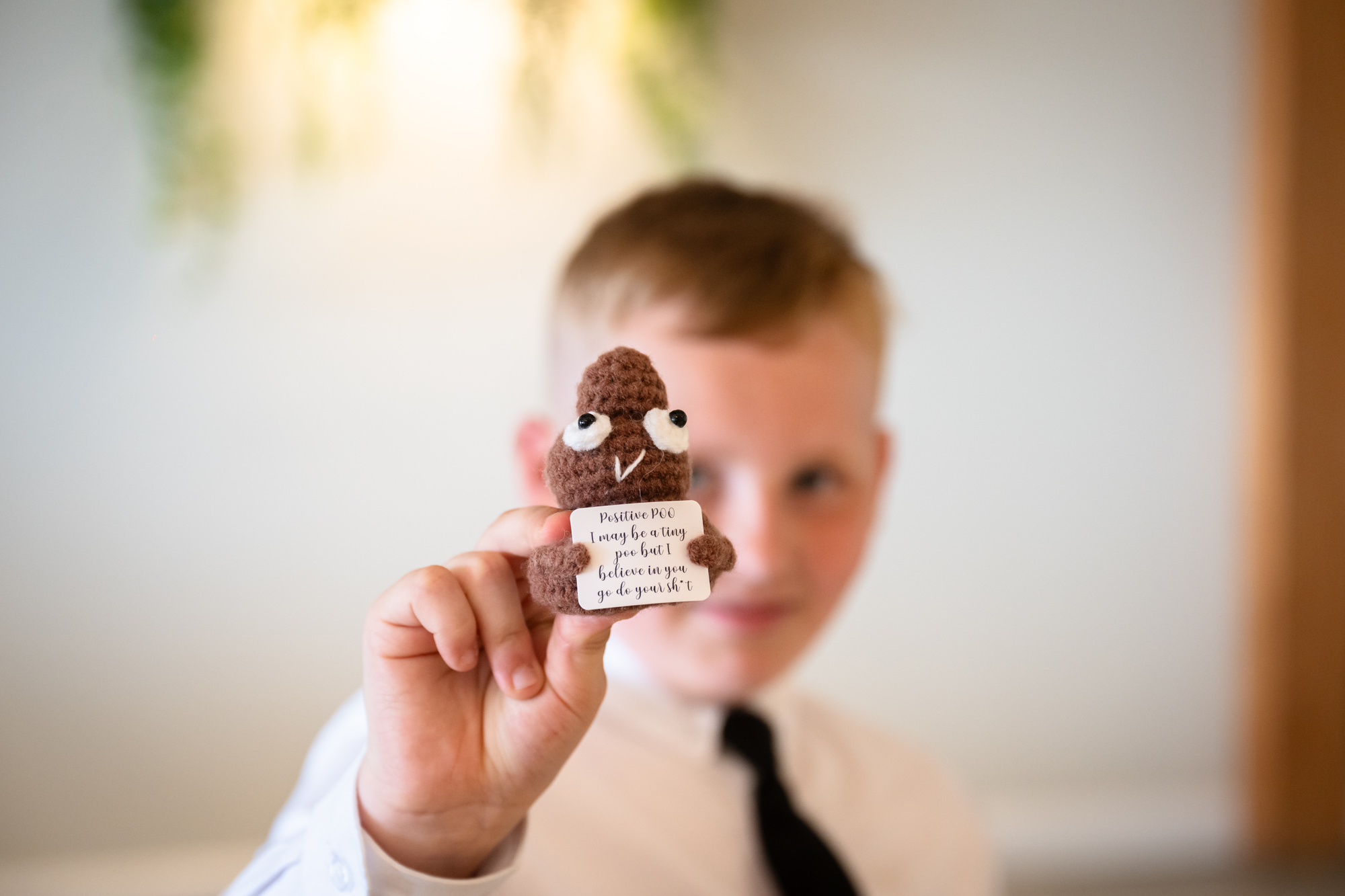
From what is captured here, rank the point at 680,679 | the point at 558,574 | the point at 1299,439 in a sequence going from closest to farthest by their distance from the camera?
the point at 558,574 → the point at 680,679 → the point at 1299,439

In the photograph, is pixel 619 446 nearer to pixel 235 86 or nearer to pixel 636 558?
pixel 636 558

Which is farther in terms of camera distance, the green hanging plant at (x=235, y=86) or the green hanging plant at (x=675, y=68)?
the green hanging plant at (x=675, y=68)

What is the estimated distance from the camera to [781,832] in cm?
61

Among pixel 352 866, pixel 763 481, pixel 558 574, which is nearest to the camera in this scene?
pixel 558 574

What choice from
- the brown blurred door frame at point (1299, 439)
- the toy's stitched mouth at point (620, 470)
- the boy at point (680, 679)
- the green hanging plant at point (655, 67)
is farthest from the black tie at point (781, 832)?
the brown blurred door frame at point (1299, 439)

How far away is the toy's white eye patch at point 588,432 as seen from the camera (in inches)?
12.4

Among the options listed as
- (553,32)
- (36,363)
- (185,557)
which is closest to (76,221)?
(36,363)

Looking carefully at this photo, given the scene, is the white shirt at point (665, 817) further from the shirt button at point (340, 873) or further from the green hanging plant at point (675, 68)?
the green hanging plant at point (675, 68)

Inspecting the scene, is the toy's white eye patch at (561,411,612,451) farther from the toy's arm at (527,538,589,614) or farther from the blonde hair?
the blonde hair

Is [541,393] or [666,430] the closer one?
[666,430]

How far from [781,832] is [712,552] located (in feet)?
1.27

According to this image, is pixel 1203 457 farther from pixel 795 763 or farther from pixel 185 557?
pixel 185 557

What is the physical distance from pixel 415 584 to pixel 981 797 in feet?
3.11

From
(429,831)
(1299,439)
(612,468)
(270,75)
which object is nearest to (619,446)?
(612,468)
